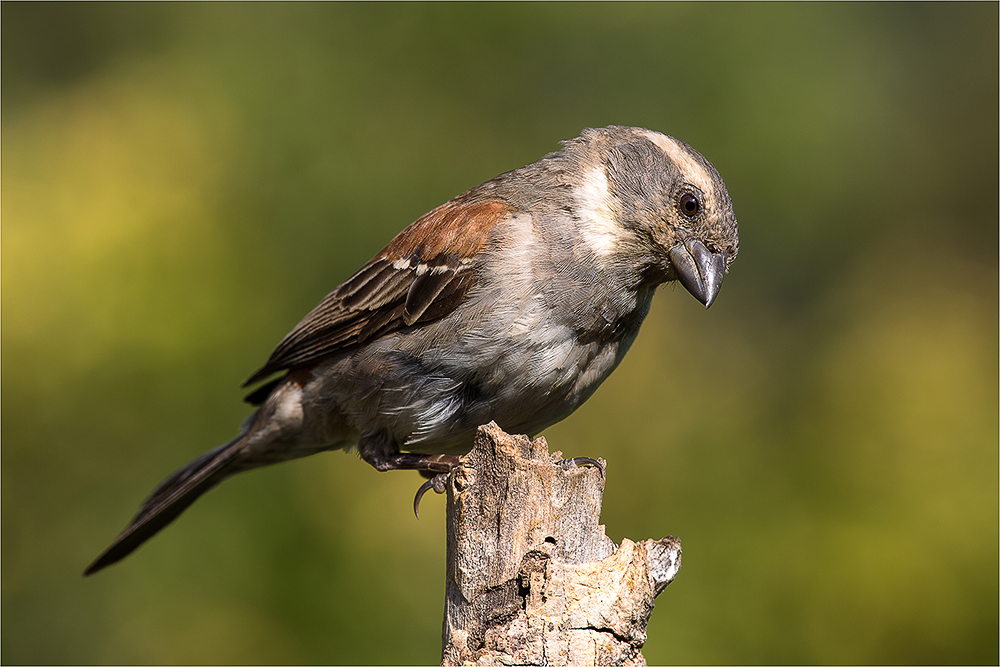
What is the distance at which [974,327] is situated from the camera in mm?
6109

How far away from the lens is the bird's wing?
3.58 meters

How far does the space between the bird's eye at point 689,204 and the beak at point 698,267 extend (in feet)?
0.39

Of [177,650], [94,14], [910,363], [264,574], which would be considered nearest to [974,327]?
[910,363]

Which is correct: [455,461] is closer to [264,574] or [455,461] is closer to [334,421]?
[334,421]

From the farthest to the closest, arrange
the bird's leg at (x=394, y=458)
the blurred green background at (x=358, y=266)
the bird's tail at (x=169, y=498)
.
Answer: the blurred green background at (x=358, y=266)
the bird's tail at (x=169, y=498)
the bird's leg at (x=394, y=458)

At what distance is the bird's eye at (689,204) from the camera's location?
11.2 feet

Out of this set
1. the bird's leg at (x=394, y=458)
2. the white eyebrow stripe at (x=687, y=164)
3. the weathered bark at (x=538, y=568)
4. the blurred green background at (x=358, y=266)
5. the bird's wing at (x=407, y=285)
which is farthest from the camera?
the blurred green background at (x=358, y=266)

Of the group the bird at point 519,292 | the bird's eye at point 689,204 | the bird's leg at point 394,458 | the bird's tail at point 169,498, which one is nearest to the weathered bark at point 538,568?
the bird at point 519,292

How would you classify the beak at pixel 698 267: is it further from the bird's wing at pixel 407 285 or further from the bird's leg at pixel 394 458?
the bird's leg at pixel 394 458

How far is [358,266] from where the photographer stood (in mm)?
5973

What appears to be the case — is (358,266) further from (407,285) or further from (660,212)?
(660,212)

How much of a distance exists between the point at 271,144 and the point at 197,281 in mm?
1266

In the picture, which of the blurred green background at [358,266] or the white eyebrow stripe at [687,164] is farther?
the blurred green background at [358,266]

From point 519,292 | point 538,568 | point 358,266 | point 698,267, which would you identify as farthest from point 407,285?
point 358,266
